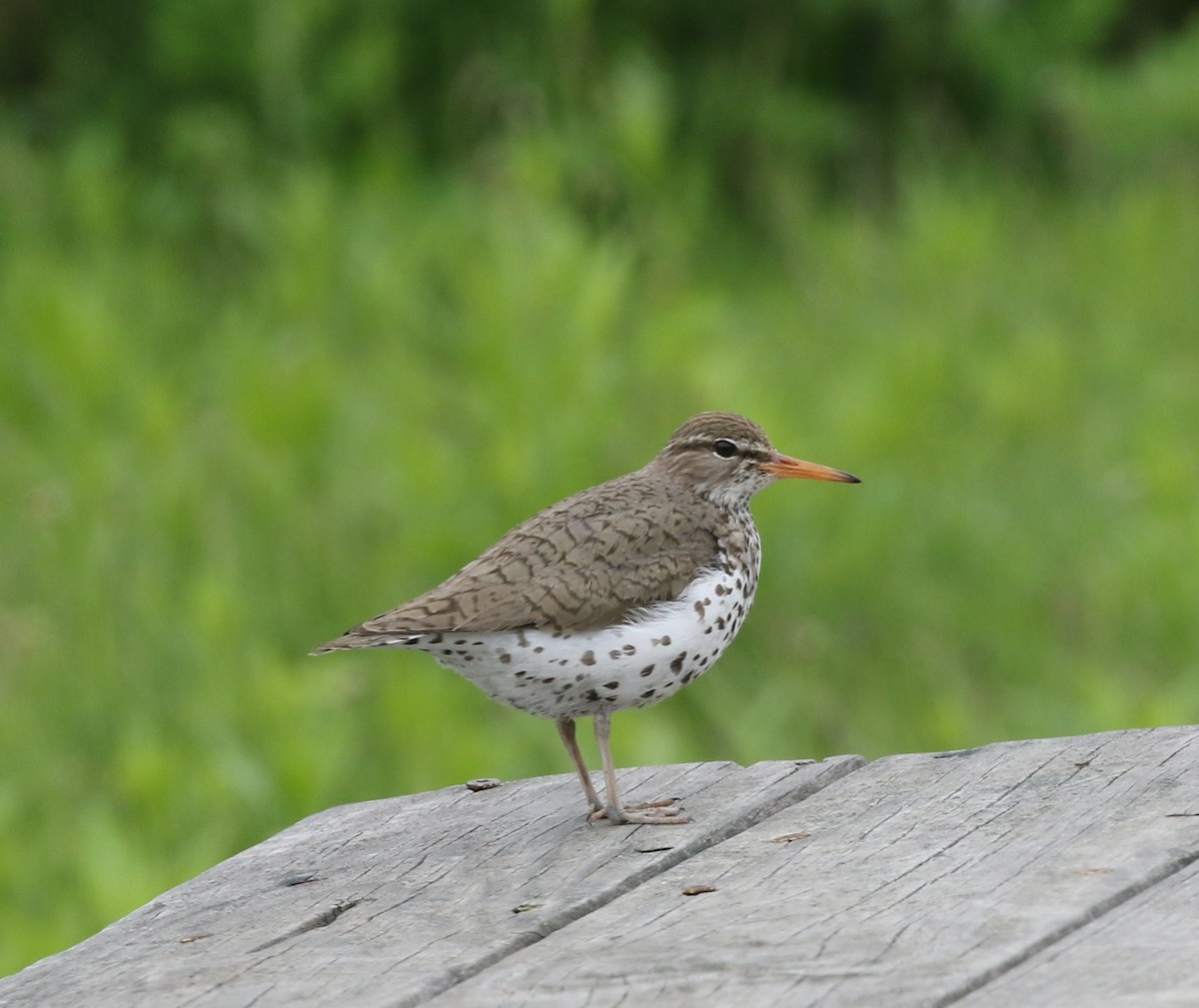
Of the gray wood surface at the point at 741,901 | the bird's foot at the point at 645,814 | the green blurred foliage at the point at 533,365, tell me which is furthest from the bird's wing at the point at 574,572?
the green blurred foliage at the point at 533,365

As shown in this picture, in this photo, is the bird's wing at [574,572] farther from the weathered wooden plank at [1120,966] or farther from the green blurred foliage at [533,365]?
the green blurred foliage at [533,365]

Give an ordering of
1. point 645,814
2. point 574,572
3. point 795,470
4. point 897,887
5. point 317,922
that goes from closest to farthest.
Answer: point 897,887
point 317,922
point 645,814
point 574,572
point 795,470

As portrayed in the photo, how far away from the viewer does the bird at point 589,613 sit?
4.21 metres

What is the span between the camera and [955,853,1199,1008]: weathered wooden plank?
247cm

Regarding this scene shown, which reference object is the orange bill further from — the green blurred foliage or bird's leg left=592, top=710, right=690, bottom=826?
the green blurred foliage

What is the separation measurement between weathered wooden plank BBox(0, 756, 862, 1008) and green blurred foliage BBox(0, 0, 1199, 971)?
7.47 feet

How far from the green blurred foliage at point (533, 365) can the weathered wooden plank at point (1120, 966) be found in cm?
380

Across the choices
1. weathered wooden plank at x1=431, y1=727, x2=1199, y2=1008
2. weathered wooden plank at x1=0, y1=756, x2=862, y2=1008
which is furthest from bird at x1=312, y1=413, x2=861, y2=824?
weathered wooden plank at x1=431, y1=727, x2=1199, y2=1008

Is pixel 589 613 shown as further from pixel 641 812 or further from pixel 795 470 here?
pixel 795 470

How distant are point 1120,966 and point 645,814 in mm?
1261

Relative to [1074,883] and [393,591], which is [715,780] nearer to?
[1074,883]

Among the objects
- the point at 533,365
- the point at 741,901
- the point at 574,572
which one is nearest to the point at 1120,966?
the point at 741,901

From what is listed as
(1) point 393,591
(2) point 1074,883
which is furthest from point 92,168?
(2) point 1074,883

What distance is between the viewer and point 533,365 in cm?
875
